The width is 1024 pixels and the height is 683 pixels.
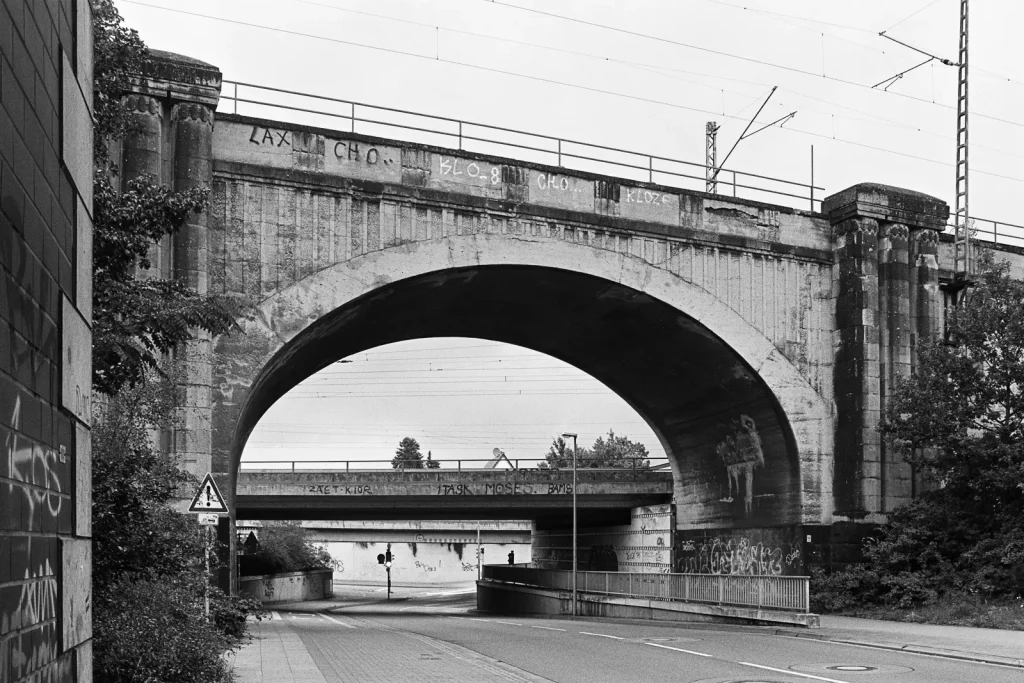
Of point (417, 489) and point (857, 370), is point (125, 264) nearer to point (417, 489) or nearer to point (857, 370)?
point (857, 370)

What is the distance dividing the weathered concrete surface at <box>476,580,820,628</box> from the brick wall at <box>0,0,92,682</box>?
18703 millimetres

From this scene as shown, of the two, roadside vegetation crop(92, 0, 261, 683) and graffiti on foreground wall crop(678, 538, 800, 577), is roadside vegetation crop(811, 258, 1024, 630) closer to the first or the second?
graffiti on foreground wall crop(678, 538, 800, 577)

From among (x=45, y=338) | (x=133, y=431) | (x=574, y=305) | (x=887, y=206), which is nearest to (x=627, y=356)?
(x=574, y=305)

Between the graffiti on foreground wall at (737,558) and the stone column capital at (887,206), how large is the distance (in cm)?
847

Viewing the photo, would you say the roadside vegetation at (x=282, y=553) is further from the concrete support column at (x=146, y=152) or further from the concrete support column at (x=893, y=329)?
the concrete support column at (x=146, y=152)

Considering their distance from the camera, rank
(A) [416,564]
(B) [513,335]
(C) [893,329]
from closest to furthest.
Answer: (C) [893,329], (B) [513,335], (A) [416,564]

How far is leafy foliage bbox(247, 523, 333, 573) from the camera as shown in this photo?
65.8 meters

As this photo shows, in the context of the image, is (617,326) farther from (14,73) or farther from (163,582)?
(14,73)

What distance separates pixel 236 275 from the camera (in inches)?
894

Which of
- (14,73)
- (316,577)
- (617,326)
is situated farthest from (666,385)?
(316,577)

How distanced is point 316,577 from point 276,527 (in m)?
4.35

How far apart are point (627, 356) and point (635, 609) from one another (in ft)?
23.3

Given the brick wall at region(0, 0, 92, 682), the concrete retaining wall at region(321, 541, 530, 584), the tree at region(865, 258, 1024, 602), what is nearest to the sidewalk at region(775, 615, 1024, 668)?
the tree at region(865, 258, 1024, 602)

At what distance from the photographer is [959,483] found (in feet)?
85.5
